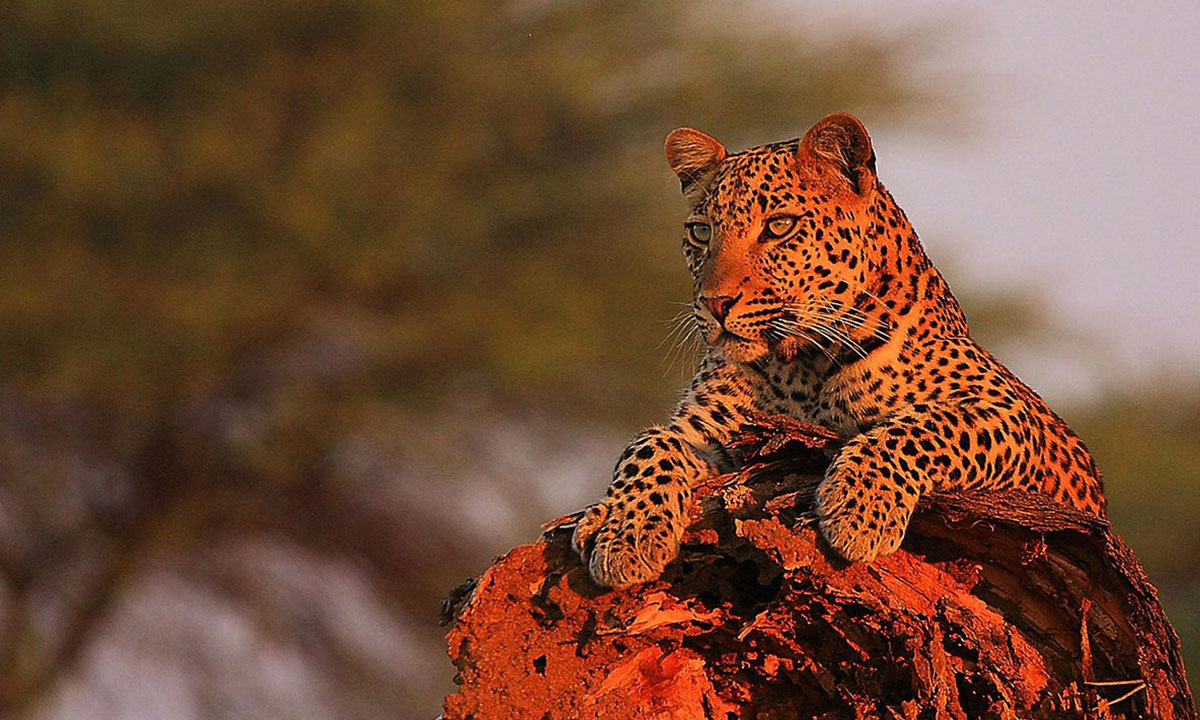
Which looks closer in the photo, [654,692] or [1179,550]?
[654,692]

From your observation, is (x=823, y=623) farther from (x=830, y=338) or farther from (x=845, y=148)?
(x=845, y=148)

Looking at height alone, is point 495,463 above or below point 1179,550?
above

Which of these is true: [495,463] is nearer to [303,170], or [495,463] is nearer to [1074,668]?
[303,170]

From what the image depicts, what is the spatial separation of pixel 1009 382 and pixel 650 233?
8.94 m

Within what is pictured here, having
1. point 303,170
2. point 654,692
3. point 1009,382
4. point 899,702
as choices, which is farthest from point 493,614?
point 303,170

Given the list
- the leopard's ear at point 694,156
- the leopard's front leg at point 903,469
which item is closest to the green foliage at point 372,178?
the leopard's ear at point 694,156

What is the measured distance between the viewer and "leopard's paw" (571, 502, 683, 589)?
8.98 ft

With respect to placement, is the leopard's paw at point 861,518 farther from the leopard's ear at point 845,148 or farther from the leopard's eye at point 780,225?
the leopard's ear at point 845,148

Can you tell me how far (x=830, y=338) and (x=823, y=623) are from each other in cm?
70

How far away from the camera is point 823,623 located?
2801 millimetres

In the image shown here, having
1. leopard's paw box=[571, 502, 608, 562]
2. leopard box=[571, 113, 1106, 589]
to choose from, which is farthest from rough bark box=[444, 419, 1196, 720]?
leopard box=[571, 113, 1106, 589]

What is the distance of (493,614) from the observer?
9.09 ft

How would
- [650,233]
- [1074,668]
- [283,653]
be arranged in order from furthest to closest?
1. [650,233]
2. [283,653]
3. [1074,668]

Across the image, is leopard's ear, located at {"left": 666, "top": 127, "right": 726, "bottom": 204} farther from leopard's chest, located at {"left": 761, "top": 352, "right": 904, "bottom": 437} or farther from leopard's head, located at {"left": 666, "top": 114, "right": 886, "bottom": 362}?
leopard's chest, located at {"left": 761, "top": 352, "right": 904, "bottom": 437}
